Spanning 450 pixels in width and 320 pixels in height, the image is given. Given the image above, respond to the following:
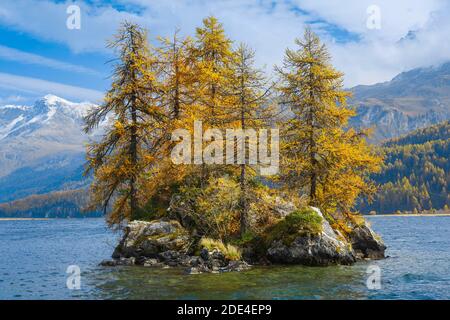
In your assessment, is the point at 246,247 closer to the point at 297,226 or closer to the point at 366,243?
the point at 297,226

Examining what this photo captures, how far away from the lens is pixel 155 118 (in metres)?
34.2

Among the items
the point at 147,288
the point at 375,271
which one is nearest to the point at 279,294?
the point at 147,288

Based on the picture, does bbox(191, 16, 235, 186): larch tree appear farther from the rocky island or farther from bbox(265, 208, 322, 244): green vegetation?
bbox(265, 208, 322, 244): green vegetation

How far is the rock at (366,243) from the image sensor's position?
32.3m

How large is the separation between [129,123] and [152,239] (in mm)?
9343

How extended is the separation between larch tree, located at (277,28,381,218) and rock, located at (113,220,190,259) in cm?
818

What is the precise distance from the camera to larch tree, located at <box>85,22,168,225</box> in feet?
109

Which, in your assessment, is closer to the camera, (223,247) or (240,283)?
(240,283)

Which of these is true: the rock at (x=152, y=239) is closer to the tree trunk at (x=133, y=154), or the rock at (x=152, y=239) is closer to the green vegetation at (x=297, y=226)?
the tree trunk at (x=133, y=154)

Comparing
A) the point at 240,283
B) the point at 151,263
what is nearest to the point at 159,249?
the point at 151,263

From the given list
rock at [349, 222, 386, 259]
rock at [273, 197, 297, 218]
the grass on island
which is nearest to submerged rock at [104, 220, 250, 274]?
the grass on island

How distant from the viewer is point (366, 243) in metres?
33.0

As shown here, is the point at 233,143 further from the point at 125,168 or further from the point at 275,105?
the point at 125,168
